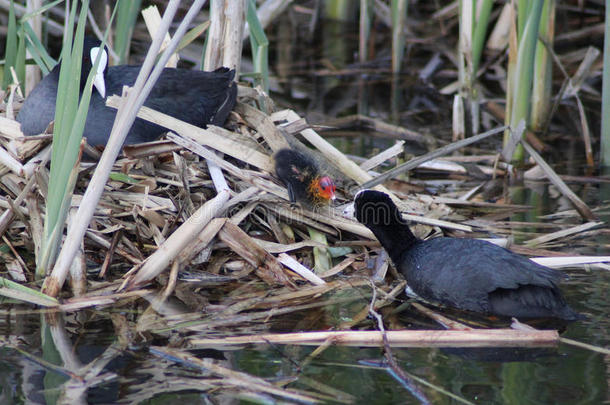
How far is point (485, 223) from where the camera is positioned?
421cm

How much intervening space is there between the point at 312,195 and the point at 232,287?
0.62m

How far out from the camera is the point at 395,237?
364 centimetres

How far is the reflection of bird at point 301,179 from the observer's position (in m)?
3.85

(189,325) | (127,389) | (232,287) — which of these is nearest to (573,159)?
(232,287)

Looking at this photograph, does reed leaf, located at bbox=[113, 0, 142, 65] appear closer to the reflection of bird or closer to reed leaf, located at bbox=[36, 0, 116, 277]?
the reflection of bird

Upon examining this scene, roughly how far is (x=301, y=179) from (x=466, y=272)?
933mm

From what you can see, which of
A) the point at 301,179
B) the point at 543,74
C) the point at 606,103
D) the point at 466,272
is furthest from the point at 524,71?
the point at 466,272

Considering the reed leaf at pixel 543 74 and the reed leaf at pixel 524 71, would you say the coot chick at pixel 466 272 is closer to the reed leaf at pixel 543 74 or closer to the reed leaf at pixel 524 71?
the reed leaf at pixel 524 71

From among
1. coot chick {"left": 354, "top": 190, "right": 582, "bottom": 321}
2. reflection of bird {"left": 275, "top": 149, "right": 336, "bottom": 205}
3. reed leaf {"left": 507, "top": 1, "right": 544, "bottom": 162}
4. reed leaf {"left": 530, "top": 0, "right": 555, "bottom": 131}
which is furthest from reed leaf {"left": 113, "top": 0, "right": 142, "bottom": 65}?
reed leaf {"left": 530, "top": 0, "right": 555, "bottom": 131}

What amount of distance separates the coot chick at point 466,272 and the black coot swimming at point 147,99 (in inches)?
43.7

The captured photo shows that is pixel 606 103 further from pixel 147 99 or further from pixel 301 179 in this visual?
pixel 147 99

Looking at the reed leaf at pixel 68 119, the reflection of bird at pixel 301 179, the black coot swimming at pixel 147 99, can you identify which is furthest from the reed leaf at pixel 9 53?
the reflection of bird at pixel 301 179

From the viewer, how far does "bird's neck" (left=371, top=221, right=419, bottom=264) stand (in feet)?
11.9

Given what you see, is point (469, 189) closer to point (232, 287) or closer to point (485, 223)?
point (485, 223)
